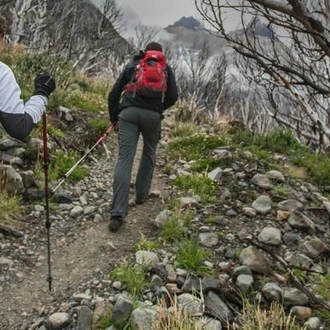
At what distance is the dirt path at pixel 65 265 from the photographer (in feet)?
15.8

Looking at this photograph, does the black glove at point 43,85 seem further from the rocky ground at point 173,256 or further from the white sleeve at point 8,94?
the rocky ground at point 173,256

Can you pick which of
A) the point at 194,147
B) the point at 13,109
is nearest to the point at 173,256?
the point at 13,109

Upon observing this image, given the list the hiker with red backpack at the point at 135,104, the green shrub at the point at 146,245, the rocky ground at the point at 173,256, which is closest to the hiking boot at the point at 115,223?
the hiker with red backpack at the point at 135,104

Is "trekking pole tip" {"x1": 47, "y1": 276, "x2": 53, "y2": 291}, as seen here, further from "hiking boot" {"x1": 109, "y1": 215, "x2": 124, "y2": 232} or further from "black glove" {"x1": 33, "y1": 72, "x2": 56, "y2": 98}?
"black glove" {"x1": 33, "y1": 72, "x2": 56, "y2": 98}

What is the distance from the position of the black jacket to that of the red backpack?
90mm

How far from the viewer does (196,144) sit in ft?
31.6

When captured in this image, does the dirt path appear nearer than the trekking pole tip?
Yes

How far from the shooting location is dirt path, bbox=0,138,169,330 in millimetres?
4809

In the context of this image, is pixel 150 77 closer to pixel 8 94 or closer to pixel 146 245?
pixel 146 245

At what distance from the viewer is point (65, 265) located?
550 centimetres

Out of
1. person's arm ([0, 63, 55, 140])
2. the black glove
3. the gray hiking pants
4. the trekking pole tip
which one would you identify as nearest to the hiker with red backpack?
the gray hiking pants

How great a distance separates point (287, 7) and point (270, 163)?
4858 mm

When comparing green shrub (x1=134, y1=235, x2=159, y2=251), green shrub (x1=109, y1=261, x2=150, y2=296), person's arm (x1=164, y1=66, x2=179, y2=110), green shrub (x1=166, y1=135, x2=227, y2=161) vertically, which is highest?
person's arm (x1=164, y1=66, x2=179, y2=110)

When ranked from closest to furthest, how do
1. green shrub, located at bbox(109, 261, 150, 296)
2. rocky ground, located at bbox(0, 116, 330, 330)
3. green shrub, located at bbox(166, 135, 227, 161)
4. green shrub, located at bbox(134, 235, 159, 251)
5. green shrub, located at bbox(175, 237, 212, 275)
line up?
rocky ground, located at bbox(0, 116, 330, 330) → green shrub, located at bbox(109, 261, 150, 296) → green shrub, located at bbox(175, 237, 212, 275) → green shrub, located at bbox(134, 235, 159, 251) → green shrub, located at bbox(166, 135, 227, 161)
